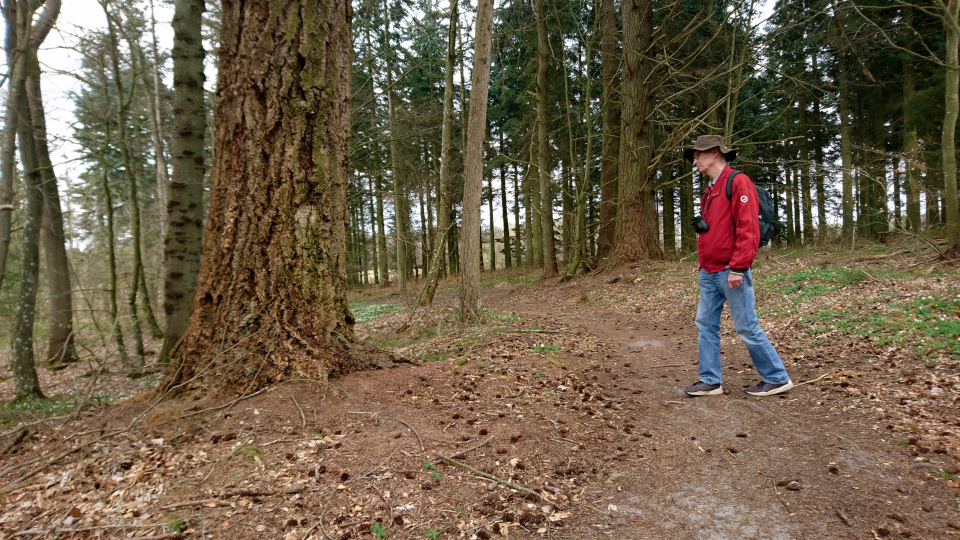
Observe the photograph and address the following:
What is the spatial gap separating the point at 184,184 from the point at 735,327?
24.1 ft

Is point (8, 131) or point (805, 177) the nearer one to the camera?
point (8, 131)

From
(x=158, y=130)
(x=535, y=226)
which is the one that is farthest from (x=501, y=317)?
(x=535, y=226)

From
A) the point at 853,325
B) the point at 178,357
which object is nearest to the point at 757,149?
the point at 853,325

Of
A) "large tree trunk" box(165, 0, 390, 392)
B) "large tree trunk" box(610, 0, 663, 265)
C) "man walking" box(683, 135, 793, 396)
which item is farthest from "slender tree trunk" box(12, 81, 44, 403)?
"large tree trunk" box(610, 0, 663, 265)

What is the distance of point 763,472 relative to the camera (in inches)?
113

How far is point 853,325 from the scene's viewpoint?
559 cm

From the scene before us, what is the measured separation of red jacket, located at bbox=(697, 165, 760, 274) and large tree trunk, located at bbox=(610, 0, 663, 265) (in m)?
8.85

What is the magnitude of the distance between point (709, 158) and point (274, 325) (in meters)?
4.13

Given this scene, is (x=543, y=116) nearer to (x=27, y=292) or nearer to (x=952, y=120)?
(x=952, y=120)

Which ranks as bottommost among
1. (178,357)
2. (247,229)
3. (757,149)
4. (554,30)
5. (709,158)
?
(178,357)

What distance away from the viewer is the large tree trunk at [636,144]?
12.5m

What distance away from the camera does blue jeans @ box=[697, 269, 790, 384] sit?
405 centimetres

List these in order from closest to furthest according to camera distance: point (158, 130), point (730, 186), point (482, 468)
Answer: point (482, 468), point (730, 186), point (158, 130)

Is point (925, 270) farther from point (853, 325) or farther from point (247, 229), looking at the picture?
point (247, 229)
